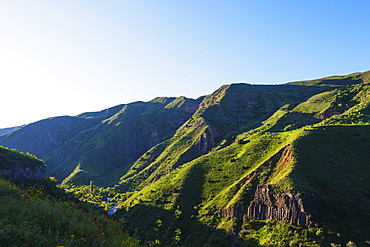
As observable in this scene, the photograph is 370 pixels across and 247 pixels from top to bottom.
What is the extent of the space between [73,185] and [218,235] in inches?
5263

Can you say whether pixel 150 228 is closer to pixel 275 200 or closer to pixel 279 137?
pixel 275 200

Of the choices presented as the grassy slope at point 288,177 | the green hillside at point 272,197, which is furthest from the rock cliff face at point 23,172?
the grassy slope at point 288,177

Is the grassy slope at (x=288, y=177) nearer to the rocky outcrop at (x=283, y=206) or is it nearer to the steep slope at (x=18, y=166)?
the rocky outcrop at (x=283, y=206)

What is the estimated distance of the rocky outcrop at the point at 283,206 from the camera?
172 feet

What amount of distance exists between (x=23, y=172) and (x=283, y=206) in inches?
3925

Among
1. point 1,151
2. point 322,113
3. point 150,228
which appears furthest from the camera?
point 322,113

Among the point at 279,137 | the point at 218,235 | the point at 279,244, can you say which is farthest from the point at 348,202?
the point at 279,137

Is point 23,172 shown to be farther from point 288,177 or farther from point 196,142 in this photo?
point 196,142

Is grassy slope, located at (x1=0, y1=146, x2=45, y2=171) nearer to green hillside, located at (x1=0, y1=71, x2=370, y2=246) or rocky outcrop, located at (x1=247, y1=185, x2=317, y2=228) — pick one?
green hillside, located at (x1=0, y1=71, x2=370, y2=246)

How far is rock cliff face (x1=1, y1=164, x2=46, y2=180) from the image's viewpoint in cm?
7582

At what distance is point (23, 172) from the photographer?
280 feet

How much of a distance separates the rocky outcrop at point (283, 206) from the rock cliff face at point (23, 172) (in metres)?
84.4

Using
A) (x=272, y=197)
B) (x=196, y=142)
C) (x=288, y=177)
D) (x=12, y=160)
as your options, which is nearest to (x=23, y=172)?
(x=12, y=160)

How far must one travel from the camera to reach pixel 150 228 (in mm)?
71688
